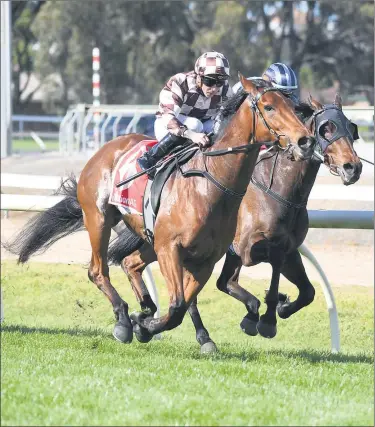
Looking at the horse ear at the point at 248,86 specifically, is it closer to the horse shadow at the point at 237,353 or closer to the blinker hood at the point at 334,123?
the blinker hood at the point at 334,123

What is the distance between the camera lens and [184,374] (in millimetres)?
4715

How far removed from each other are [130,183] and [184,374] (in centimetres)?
171

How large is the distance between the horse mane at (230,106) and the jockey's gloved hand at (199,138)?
0.05 m

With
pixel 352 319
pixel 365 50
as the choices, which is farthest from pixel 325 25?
pixel 352 319

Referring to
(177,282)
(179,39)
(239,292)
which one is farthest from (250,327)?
(179,39)

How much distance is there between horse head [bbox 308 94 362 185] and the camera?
559 centimetres

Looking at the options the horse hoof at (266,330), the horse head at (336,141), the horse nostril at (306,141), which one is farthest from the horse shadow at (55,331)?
the horse nostril at (306,141)

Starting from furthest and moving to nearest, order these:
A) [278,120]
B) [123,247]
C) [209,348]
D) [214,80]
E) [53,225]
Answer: [53,225] < [123,247] < [209,348] < [214,80] < [278,120]

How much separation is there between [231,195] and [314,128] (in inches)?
36.1

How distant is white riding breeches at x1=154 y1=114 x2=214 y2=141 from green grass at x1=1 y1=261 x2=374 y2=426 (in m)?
1.29

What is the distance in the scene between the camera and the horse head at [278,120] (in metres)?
4.82

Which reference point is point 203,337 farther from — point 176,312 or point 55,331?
point 55,331

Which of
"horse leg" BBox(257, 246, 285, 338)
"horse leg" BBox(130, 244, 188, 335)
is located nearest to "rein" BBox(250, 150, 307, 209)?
"horse leg" BBox(257, 246, 285, 338)

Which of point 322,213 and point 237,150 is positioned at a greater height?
point 237,150
